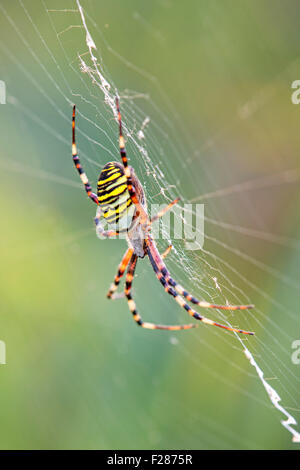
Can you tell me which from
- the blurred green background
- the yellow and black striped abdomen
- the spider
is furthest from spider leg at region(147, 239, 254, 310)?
the yellow and black striped abdomen

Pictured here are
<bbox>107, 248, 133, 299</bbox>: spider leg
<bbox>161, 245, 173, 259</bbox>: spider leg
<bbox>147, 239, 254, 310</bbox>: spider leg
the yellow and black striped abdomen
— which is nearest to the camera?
the yellow and black striped abdomen

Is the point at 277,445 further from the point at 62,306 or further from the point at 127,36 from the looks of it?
the point at 127,36

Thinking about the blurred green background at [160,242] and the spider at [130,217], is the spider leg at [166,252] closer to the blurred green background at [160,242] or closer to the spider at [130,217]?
the spider at [130,217]

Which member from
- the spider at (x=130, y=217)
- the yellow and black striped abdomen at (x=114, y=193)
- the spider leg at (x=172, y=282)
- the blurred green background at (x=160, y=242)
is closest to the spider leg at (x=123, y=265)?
the spider at (x=130, y=217)

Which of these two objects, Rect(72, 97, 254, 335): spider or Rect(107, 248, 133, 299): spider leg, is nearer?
Rect(72, 97, 254, 335): spider

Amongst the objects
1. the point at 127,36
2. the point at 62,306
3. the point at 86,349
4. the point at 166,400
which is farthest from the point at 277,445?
the point at 127,36

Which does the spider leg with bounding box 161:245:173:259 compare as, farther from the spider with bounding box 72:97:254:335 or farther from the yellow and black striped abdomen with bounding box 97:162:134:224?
the yellow and black striped abdomen with bounding box 97:162:134:224

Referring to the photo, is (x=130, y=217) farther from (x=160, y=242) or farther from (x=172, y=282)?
(x=160, y=242)
